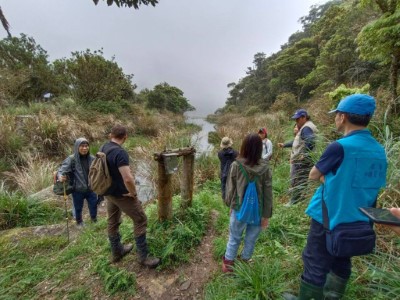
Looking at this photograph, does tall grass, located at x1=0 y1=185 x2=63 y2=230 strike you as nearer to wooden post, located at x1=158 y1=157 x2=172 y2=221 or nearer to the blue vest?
wooden post, located at x1=158 y1=157 x2=172 y2=221

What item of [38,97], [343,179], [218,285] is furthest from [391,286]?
[38,97]

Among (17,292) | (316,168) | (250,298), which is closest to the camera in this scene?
(316,168)

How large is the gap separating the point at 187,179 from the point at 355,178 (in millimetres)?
2315

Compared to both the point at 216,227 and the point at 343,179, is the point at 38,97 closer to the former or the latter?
the point at 216,227

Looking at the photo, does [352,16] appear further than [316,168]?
Yes

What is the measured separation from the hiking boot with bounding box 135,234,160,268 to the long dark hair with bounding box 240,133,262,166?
5.20 feet

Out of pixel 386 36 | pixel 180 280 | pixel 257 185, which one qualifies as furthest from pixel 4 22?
pixel 386 36

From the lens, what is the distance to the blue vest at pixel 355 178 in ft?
4.66

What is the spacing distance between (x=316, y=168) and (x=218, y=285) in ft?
5.67

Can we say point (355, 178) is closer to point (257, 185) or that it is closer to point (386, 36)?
point (257, 185)

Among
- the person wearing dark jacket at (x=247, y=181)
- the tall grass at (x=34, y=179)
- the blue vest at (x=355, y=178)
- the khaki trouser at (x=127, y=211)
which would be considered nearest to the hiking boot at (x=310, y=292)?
the blue vest at (x=355, y=178)

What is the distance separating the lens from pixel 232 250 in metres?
2.51

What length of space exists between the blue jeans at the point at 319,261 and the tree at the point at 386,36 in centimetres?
→ 376

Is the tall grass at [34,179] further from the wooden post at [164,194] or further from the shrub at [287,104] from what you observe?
the shrub at [287,104]
